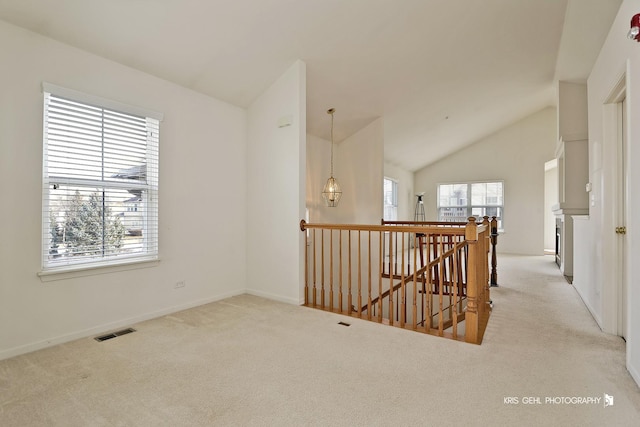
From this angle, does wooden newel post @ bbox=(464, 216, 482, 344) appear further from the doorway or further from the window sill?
the window sill

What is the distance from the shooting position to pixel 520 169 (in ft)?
28.2

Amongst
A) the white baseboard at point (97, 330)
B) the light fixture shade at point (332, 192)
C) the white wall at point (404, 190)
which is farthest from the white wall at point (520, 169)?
the white baseboard at point (97, 330)

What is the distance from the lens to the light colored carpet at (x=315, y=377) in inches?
67.2

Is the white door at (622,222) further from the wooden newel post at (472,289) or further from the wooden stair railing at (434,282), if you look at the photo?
the wooden newel post at (472,289)

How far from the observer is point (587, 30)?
11.6 ft

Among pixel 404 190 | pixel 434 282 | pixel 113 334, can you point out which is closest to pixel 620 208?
pixel 434 282

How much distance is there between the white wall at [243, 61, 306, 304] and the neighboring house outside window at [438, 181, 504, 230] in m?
7.03

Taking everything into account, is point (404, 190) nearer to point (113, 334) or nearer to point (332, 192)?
point (332, 192)

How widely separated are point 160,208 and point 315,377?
2390 millimetres

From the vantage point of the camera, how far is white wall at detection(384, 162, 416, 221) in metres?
8.57

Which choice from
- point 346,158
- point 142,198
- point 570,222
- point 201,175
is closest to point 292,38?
point 201,175

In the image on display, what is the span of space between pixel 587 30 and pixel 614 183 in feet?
6.52

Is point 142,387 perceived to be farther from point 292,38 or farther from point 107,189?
point 292,38

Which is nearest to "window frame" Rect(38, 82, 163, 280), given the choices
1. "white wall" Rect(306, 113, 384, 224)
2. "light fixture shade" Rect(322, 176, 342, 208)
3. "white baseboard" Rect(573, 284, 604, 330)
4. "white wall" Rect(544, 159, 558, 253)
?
"white wall" Rect(306, 113, 384, 224)
